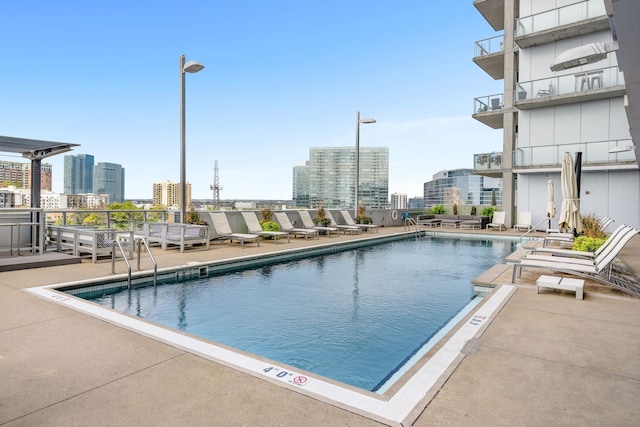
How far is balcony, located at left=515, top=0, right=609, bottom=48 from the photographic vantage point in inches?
628

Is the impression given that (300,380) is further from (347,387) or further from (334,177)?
(334,177)

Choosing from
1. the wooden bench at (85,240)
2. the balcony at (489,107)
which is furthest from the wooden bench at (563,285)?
the balcony at (489,107)

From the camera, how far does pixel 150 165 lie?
128 feet

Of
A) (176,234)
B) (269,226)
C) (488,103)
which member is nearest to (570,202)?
(269,226)

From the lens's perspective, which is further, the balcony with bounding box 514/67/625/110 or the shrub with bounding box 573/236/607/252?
the balcony with bounding box 514/67/625/110

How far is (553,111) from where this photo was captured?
17594 millimetres

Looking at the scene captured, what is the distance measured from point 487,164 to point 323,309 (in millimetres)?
17262

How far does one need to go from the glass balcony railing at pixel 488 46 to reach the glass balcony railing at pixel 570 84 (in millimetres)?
3083

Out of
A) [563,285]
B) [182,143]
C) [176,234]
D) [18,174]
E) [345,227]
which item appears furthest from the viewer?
[345,227]

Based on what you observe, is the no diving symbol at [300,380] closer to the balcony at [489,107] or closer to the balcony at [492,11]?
the balcony at [489,107]

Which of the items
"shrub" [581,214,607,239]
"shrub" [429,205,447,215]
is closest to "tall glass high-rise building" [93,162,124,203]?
"shrub" [429,205,447,215]

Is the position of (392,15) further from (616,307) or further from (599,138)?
(616,307)

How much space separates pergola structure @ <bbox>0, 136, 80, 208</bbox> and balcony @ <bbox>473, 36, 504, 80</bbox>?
64.4 ft

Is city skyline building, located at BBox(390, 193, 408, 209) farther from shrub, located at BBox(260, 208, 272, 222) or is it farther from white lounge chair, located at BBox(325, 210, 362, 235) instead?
shrub, located at BBox(260, 208, 272, 222)
